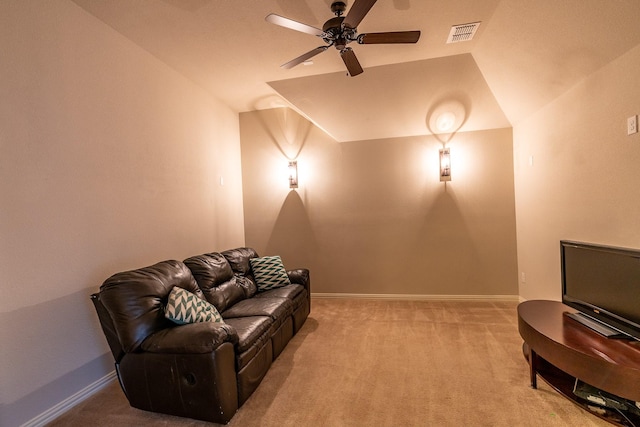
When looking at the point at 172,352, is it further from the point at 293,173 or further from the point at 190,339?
the point at 293,173

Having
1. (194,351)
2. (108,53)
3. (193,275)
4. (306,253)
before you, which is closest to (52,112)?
(108,53)

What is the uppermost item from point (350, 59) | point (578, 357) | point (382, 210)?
point (350, 59)

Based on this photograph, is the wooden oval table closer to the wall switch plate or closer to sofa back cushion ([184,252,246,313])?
the wall switch plate

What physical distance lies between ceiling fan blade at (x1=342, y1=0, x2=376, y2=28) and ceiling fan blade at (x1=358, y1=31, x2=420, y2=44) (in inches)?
7.0

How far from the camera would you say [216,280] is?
2998 mm

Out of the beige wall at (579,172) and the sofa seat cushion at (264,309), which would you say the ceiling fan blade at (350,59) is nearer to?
the beige wall at (579,172)

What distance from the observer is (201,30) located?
2.69 metres

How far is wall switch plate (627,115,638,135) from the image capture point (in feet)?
6.86

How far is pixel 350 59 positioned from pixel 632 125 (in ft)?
6.77

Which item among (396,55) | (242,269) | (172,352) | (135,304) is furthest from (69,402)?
(396,55)

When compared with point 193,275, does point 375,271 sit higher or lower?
lower

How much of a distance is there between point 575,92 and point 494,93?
2.95 ft

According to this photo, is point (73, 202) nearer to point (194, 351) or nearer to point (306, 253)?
point (194, 351)

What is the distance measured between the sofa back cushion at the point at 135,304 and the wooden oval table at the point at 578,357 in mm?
2562
